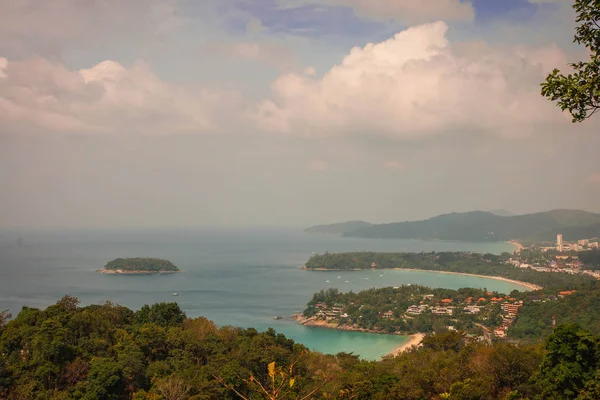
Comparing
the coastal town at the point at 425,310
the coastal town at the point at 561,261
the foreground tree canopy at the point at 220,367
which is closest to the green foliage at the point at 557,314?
the coastal town at the point at 425,310

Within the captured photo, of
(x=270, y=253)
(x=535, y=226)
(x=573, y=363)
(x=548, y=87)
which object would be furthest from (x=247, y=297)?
(x=535, y=226)

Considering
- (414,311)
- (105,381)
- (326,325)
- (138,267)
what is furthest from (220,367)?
(138,267)

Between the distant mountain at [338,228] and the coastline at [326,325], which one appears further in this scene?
the distant mountain at [338,228]

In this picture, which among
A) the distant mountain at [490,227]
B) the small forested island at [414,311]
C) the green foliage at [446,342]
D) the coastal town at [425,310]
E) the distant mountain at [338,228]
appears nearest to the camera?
the green foliage at [446,342]

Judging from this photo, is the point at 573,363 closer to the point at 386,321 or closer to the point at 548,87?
the point at 548,87

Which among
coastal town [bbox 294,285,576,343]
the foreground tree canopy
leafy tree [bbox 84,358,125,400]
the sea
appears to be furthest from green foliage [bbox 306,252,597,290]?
leafy tree [bbox 84,358,125,400]

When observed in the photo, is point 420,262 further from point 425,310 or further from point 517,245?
point 517,245

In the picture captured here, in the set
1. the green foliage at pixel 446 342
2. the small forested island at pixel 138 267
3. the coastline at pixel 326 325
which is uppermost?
the green foliage at pixel 446 342

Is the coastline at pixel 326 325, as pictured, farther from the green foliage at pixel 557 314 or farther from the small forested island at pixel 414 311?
the green foliage at pixel 557 314
